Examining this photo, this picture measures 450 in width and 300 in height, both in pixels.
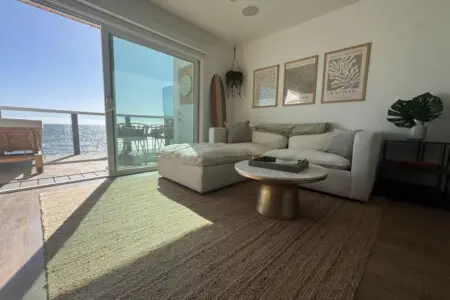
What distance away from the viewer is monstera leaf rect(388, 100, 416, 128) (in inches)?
79.4

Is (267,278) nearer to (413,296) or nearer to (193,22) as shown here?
(413,296)

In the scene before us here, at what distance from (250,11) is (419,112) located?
2467mm

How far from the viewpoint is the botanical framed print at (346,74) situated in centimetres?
251

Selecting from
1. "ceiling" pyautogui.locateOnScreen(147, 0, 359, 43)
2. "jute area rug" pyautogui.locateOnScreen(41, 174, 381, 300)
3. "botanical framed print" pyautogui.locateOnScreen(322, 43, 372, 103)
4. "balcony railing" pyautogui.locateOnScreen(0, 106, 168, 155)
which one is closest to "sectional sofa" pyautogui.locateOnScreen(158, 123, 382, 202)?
"jute area rug" pyautogui.locateOnScreen(41, 174, 381, 300)

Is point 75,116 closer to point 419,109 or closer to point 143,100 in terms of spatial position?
point 143,100

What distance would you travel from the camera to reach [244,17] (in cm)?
289

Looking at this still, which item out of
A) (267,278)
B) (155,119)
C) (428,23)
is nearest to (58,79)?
(155,119)

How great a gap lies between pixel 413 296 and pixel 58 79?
16.6 feet

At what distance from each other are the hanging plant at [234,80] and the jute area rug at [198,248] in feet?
8.87

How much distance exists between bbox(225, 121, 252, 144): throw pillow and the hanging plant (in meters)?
1.03

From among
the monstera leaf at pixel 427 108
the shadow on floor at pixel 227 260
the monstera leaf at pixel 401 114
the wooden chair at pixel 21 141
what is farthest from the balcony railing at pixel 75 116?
the monstera leaf at pixel 427 108

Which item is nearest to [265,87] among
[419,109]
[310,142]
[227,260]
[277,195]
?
[310,142]

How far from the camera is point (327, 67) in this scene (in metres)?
2.80

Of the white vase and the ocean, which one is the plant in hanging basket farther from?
the white vase
